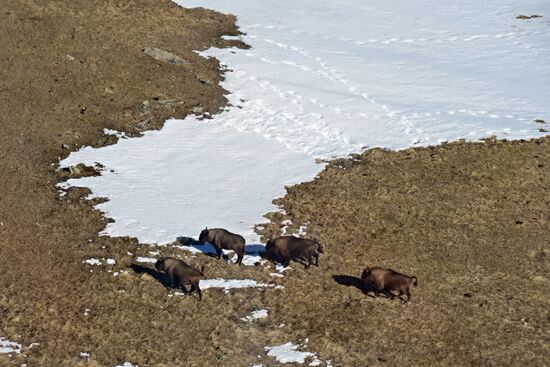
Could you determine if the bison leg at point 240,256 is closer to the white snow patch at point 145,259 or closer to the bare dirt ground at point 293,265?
the bare dirt ground at point 293,265

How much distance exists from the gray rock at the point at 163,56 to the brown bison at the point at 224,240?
679 inches

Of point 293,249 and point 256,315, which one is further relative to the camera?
point 293,249

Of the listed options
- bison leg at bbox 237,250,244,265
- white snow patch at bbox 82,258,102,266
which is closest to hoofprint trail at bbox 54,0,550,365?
bison leg at bbox 237,250,244,265

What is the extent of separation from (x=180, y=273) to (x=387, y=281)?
562 cm

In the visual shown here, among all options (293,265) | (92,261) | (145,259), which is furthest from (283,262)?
(92,261)

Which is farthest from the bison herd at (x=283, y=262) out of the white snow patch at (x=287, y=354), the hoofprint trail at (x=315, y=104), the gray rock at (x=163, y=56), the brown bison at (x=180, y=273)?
the gray rock at (x=163, y=56)

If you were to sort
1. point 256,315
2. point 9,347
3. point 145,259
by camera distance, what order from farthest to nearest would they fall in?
point 145,259, point 256,315, point 9,347

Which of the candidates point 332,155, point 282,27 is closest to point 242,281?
point 332,155

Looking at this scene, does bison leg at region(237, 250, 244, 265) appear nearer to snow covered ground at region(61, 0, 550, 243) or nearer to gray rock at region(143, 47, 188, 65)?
snow covered ground at region(61, 0, 550, 243)

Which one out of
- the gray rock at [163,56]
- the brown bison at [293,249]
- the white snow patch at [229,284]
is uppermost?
the gray rock at [163,56]

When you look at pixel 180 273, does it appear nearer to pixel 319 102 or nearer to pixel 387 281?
pixel 387 281

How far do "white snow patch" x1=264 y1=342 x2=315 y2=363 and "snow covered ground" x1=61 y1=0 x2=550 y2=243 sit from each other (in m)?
6.45

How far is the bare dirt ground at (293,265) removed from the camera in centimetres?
2008

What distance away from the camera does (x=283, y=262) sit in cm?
2391
